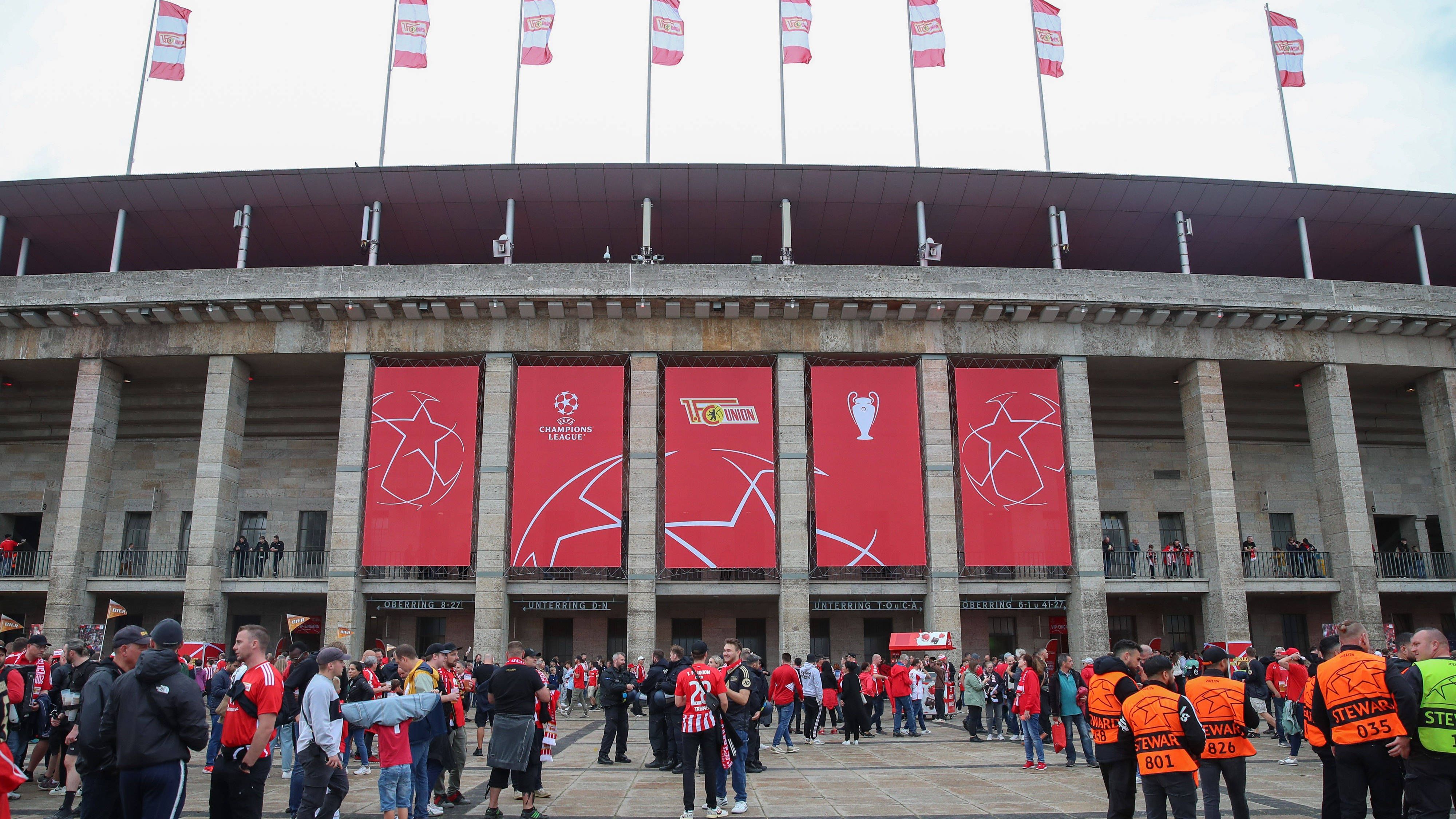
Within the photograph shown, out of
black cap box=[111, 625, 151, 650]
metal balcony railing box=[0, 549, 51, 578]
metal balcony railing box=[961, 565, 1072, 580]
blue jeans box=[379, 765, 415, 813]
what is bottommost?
blue jeans box=[379, 765, 415, 813]

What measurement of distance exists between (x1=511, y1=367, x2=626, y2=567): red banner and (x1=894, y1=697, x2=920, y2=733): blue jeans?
9122 mm

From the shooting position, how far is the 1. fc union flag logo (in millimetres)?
25062

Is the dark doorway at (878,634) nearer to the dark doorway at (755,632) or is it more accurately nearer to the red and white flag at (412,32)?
the dark doorway at (755,632)

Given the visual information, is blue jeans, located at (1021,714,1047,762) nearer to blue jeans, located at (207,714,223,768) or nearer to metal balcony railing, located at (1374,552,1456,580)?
blue jeans, located at (207,714,223,768)

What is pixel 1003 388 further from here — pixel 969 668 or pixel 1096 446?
pixel 969 668

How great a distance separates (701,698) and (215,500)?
21.1 metres

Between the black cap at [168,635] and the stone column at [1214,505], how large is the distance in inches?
1017

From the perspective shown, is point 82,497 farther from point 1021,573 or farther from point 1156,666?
point 1156,666

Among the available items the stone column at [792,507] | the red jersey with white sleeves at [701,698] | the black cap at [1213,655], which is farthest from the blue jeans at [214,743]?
the stone column at [792,507]

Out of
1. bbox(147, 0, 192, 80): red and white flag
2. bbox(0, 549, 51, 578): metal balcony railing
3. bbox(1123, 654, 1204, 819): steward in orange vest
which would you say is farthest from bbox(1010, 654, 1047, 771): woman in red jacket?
bbox(147, 0, 192, 80): red and white flag

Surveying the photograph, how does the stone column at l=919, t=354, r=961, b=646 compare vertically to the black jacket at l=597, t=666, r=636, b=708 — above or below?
above

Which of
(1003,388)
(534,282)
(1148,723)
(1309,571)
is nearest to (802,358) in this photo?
(1003,388)

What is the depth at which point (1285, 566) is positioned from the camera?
2712 centimetres

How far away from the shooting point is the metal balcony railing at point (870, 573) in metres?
25.2
